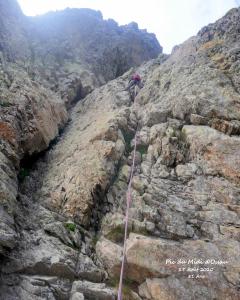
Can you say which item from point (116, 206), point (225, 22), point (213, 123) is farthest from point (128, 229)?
point (225, 22)

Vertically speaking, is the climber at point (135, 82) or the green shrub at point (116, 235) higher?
the climber at point (135, 82)

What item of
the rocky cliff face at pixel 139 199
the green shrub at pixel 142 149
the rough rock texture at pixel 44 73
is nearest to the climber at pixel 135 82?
the rocky cliff face at pixel 139 199

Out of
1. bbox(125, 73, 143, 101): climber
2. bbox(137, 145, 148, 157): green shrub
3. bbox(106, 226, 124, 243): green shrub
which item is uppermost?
bbox(125, 73, 143, 101): climber

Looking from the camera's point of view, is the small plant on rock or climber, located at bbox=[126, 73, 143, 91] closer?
the small plant on rock

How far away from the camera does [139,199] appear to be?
30.0 feet

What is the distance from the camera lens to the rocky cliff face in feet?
23.2

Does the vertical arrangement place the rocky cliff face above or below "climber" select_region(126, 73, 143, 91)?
below

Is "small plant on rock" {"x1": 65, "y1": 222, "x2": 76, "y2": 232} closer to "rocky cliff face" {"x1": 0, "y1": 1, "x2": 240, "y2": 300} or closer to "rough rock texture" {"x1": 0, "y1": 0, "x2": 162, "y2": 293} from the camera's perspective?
"rocky cliff face" {"x1": 0, "y1": 1, "x2": 240, "y2": 300}

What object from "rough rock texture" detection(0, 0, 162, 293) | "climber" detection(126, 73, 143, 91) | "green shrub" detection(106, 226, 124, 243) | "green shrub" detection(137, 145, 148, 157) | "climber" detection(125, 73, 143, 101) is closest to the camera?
"green shrub" detection(106, 226, 124, 243)

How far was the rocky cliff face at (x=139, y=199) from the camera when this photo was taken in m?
7.09

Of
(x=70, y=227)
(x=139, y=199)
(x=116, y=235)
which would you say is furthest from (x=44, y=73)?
(x=116, y=235)

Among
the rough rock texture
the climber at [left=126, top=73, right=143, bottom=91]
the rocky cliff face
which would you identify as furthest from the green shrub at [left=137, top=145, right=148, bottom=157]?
the climber at [left=126, top=73, right=143, bottom=91]

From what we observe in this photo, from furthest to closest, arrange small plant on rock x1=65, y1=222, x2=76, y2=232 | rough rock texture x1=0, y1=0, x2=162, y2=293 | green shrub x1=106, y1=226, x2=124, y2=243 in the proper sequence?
1. rough rock texture x1=0, y1=0, x2=162, y2=293
2. small plant on rock x1=65, y1=222, x2=76, y2=232
3. green shrub x1=106, y1=226, x2=124, y2=243

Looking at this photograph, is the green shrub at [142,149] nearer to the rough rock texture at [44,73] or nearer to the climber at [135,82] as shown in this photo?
the rough rock texture at [44,73]
